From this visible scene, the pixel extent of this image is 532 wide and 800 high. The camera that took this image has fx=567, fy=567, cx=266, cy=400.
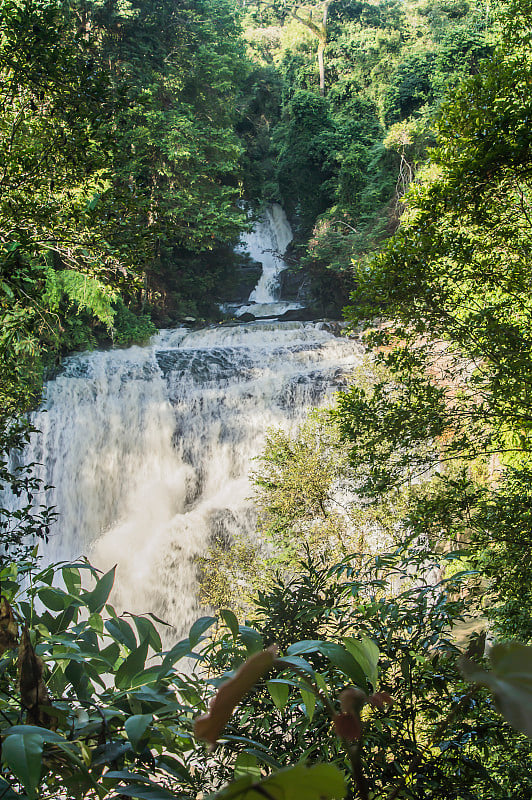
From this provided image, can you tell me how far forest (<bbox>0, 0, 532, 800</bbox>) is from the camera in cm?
51

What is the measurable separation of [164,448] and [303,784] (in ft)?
34.1

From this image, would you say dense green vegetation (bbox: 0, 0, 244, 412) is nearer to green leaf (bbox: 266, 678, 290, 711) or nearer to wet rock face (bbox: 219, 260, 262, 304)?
wet rock face (bbox: 219, 260, 262, 304)

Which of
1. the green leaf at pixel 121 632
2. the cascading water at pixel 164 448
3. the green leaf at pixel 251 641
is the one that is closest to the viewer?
the green leaf at pixel 251 641

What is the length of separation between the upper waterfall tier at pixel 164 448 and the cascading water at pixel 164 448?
0.06 feet

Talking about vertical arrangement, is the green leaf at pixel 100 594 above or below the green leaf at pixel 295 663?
below

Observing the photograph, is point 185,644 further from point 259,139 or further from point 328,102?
point 259,139

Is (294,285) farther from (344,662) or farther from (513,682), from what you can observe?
(513,682)

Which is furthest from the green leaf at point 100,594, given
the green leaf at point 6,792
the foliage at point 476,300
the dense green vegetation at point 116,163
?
the foliage at point 476,300

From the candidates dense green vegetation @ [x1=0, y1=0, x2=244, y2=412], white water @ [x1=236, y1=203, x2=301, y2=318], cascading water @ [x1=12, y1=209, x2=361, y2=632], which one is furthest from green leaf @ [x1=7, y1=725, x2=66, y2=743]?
white water @ [x1=236, y1=203, x2=301, y2=318]

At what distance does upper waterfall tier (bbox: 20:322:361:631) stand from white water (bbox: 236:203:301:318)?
17.1 ft

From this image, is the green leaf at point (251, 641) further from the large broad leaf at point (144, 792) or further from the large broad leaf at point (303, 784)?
the large broad leaf at point (303, 784)

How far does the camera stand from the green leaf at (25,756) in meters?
0.36

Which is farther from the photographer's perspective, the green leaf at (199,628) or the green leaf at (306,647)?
the green leaf at (199,628)

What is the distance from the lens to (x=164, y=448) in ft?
34.0
